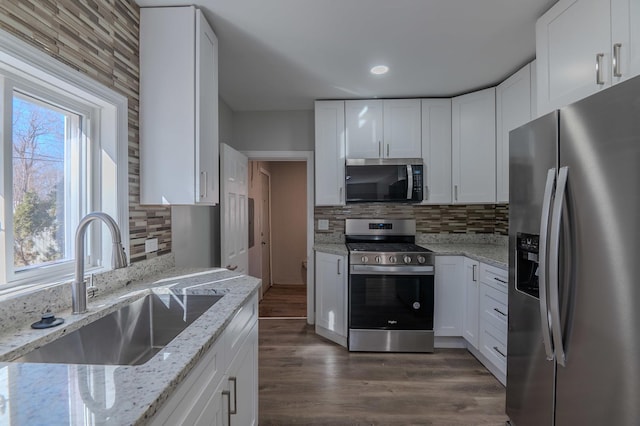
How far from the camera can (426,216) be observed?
332cm

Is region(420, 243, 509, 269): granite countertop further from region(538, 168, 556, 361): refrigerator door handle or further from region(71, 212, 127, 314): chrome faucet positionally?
region(71, 212, 127, 314): chrome faucet

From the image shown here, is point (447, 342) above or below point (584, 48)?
below

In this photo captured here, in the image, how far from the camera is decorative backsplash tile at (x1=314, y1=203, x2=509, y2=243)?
3.27 m

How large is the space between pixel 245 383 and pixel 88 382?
865 millimetres

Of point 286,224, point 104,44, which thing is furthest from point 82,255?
point 286,224

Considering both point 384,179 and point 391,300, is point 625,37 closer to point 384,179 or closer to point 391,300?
point 384,179

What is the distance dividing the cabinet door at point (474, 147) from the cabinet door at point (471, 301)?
70 cm

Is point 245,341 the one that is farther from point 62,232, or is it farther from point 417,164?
point 417,164

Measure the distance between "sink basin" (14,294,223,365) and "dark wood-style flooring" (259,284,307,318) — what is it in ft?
7.47

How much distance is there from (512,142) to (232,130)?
2.80 metres

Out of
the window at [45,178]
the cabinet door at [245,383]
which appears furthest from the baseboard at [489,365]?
the window at [45,178]

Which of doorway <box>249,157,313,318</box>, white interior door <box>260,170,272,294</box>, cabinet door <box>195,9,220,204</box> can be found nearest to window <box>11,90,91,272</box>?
cabinet door <box>195,9,220,204</box>

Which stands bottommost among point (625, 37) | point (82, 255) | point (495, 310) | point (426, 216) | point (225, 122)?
→ point (495, 310)

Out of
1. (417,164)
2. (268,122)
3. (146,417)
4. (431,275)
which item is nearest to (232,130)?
(268,122)
